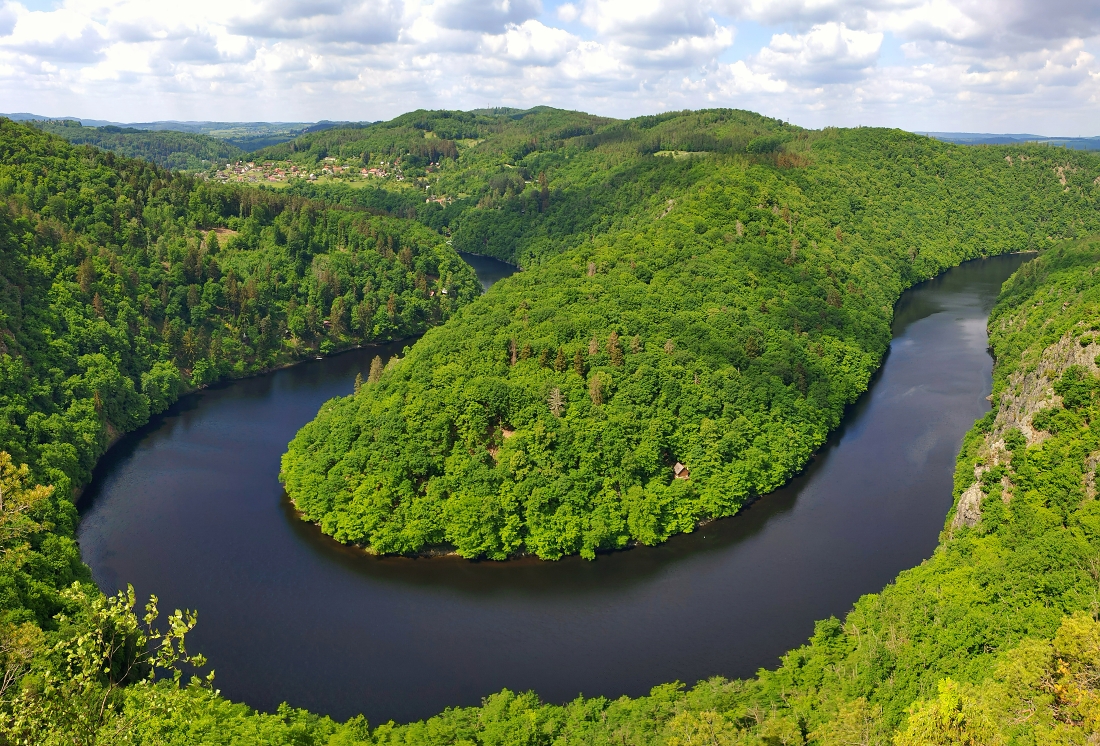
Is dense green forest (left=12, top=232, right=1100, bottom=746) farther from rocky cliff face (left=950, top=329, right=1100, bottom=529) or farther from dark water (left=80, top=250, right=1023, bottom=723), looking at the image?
dark water (left=80, top=250, right=1023, bottom=723)

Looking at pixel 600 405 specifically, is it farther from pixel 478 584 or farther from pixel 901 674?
pixel 901 674

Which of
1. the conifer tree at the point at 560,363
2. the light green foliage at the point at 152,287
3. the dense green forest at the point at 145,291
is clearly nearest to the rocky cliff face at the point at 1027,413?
the conifer tree at the point at 560,363

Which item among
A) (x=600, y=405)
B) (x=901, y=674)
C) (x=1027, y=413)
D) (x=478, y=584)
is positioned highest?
(x=1027, y=413)

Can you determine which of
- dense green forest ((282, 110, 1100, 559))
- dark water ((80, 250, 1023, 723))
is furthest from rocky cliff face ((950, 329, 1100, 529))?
dense green forest ((282, 110, 1100, 559))

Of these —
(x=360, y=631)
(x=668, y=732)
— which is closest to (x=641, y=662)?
(x=668, y=732)

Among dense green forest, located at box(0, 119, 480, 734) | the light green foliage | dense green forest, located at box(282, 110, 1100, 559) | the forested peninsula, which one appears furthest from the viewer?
the light green foliage

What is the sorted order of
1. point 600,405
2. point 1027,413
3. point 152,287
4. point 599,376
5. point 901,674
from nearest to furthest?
point 901,674, point 1027,413, point 600,405, point 599,376, point 152,287

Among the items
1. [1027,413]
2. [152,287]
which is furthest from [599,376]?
[152,287]
